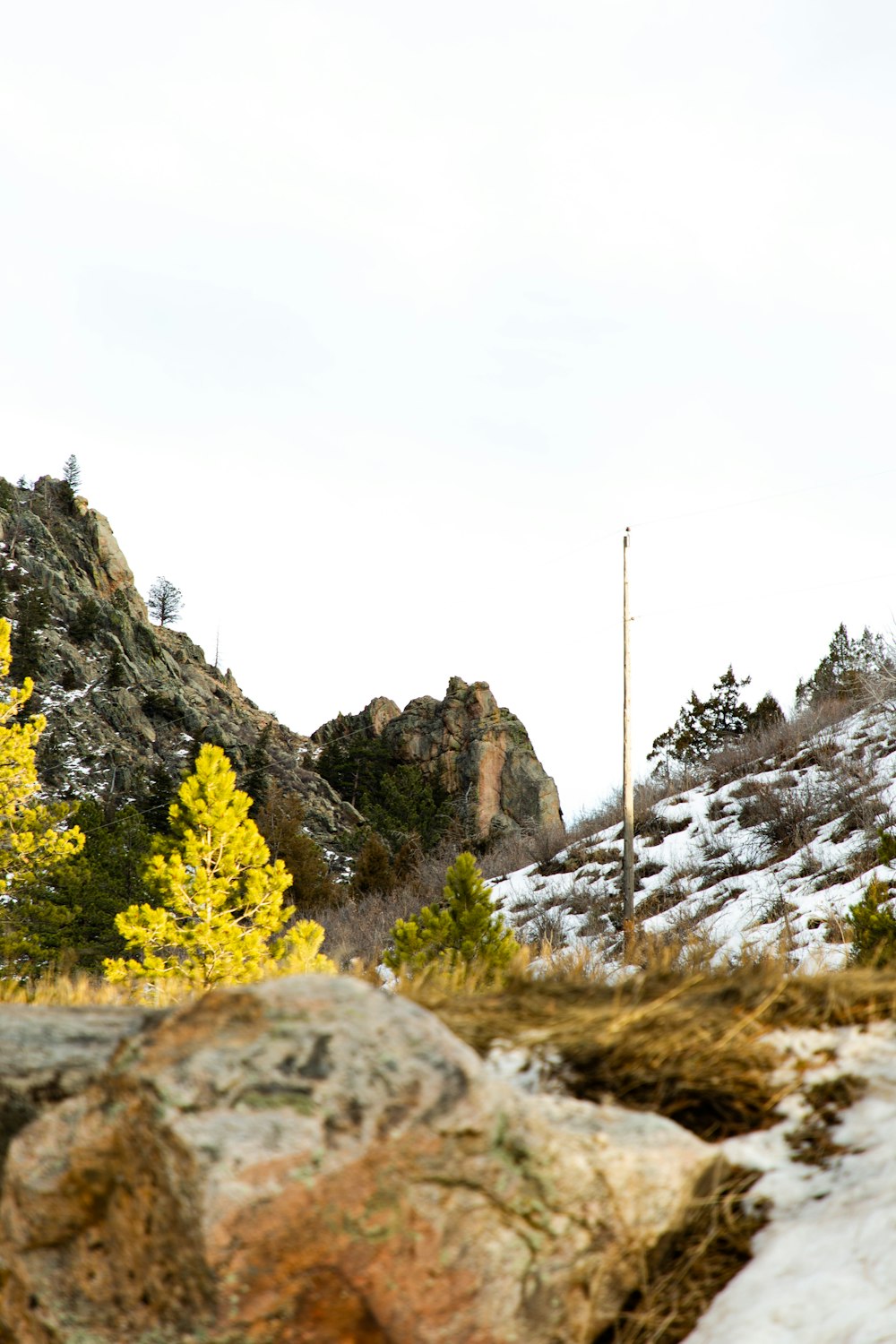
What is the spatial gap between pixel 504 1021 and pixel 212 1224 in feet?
5.26

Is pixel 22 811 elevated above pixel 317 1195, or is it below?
above

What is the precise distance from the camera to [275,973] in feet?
49.8

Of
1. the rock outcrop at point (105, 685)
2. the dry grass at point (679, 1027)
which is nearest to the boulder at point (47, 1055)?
the dry grass at point (679, 1027)

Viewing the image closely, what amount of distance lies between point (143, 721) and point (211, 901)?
6325 centimetres

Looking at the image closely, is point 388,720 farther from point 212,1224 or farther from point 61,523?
point 212,1224

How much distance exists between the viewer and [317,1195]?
2.79 metres

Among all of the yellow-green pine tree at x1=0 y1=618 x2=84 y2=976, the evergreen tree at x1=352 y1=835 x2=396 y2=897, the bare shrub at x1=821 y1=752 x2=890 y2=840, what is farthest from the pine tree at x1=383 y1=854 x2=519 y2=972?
the evergreen tree at x1=352 y1=835 x2=396 y2=897

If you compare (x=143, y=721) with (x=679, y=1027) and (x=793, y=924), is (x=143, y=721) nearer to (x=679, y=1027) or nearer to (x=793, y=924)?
(x=793, y=924)

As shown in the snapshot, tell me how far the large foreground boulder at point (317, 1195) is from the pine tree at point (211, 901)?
13952 mm

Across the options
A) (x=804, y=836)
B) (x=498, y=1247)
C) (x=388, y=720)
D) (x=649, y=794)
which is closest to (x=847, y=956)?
(x=498, y=1247)

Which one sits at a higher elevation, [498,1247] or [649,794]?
[649,794]

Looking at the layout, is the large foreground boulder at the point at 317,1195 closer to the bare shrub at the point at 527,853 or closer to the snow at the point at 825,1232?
the snow at the point at 825,1232

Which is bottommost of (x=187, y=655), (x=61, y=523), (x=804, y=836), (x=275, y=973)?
(x=275, y=973)

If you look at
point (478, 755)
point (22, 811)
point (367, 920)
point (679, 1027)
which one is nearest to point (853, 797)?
point (367, 920)
